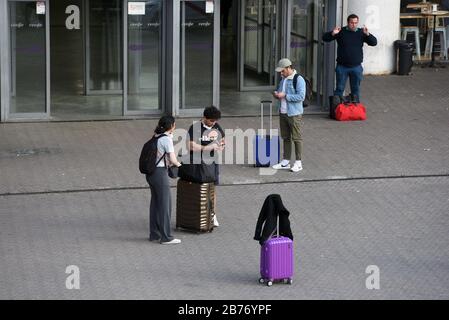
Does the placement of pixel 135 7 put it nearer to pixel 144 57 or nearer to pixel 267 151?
pixel 144 57

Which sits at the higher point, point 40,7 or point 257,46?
point 40,7

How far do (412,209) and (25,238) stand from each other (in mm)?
5487

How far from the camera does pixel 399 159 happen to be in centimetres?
1947

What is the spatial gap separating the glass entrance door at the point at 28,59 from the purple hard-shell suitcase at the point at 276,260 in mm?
9951

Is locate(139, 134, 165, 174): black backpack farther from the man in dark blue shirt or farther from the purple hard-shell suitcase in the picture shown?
the man in dark blue shirt

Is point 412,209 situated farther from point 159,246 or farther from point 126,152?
point 126,152

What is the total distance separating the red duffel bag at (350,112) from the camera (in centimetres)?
2248

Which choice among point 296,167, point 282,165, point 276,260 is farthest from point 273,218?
point 282,165

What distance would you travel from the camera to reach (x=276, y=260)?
1301cm

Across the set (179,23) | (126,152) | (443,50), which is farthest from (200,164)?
(443,50)

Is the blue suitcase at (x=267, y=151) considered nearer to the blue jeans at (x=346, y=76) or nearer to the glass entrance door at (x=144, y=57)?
the blue jeans at (x=346, y=76)

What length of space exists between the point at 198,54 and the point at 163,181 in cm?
831

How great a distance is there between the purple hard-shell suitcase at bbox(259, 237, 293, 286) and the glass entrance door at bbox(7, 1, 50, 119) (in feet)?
32.6

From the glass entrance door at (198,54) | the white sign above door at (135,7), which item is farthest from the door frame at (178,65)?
the white sign above door at (135,7)
